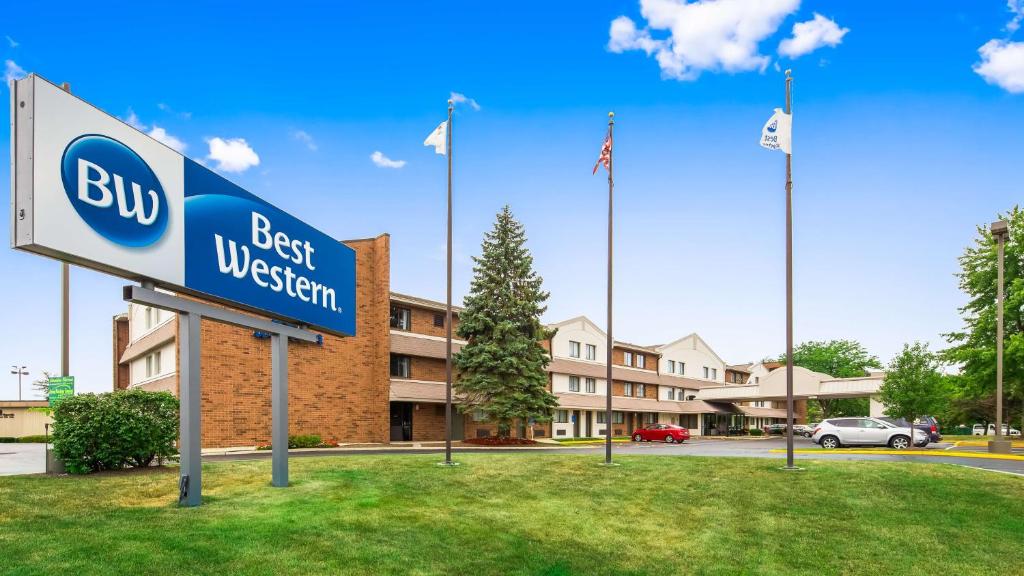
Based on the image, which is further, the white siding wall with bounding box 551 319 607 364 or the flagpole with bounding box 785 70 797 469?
the white siding wall with bounding box 551 319 607 364

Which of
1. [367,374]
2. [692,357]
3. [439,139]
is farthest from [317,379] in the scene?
[692,357]

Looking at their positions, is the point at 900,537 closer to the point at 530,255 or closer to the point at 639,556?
the point at 639,556

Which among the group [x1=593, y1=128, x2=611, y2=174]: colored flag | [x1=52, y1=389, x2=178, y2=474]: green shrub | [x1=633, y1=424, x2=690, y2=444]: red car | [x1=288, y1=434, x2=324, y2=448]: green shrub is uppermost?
[x1=593, y1=128, x2=611, y2=174]: colored flag

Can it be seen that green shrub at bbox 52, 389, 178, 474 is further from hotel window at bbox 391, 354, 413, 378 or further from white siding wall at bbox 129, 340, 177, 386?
hotel window at bbox 391, 354, 413, 378

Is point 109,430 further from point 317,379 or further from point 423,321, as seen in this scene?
point 423,321

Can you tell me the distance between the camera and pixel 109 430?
14.5 metres

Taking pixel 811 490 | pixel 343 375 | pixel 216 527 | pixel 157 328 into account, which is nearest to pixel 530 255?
pixel 343 375

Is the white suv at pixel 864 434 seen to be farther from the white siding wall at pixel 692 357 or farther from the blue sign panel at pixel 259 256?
the white siding wall at pixel 692 357

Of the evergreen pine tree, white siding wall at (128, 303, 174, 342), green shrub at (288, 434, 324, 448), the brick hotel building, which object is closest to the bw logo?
the brick hotel building

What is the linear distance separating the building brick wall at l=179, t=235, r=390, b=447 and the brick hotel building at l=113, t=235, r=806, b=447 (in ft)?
0.16

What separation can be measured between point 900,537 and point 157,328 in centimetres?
3182

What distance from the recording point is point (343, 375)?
35531mm

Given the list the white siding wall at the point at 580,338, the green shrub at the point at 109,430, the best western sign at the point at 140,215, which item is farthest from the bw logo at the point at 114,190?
the white siding wall at the point at 580,338

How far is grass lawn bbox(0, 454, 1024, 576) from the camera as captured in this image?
8.47 metres
